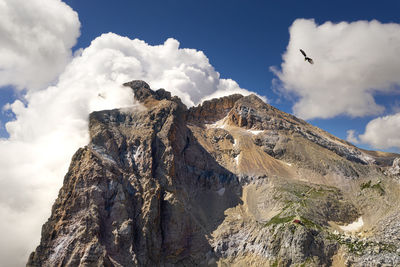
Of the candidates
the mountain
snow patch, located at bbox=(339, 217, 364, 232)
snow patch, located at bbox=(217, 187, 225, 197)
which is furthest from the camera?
snow patch, located at bbox=(217, 187, 225, 197)

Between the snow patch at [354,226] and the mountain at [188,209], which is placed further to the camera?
the snow patch at [354,226]

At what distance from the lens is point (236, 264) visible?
125188 millimetres

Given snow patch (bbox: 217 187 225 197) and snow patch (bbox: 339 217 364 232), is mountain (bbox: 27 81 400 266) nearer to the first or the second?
snow patch (bbox: 339 217 364 232)

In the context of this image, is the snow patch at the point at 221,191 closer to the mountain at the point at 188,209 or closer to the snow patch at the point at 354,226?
the mountain at the point at 188,209

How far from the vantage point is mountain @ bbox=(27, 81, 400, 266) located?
109 metres

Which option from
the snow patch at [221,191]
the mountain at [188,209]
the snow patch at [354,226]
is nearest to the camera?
the mountain at [188,209]

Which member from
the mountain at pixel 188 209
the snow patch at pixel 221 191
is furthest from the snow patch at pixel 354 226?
the snow patch at pixel 221 191

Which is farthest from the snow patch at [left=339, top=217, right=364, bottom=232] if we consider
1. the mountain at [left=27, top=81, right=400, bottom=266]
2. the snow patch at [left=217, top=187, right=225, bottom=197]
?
the snow patch at [left=217, top=187, right=225, bottom=197]

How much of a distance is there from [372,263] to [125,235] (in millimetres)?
86781

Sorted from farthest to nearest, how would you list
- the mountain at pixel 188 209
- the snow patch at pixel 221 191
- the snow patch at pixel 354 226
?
the snow patch at pixel 221 191
the snow patch at pixel 354 226
the mountain at pixel 188 209

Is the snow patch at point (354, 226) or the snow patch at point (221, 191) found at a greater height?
the snow patch at point (221, 191)

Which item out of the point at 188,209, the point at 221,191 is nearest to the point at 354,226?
the point at 221,191

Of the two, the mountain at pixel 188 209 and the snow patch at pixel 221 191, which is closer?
the mountain at pixel 188 209

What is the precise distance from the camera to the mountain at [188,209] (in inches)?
4301
